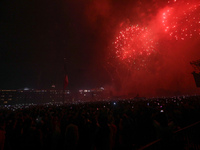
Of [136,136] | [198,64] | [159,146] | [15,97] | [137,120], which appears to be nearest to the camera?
[159,146]

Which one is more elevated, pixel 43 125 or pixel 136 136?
pixel 43 125

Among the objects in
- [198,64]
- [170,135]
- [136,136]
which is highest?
[198,64]

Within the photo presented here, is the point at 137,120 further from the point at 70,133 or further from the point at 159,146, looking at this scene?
the point at 70,133

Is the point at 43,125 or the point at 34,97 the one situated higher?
the point at 34,97

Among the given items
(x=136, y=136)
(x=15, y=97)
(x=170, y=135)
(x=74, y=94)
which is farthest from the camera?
(x=74, y=94)

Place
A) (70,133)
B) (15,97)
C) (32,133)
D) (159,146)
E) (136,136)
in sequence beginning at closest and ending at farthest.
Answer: (159,146), (70,133), (32,133), (136,136), (15,97)

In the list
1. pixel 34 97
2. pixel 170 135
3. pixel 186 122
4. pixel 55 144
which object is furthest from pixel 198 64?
pixel 34 97

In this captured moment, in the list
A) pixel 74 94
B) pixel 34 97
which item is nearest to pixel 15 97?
pixel 34 97

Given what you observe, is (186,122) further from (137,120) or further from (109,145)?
(109,145)

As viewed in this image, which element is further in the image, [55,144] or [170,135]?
[55,144]
